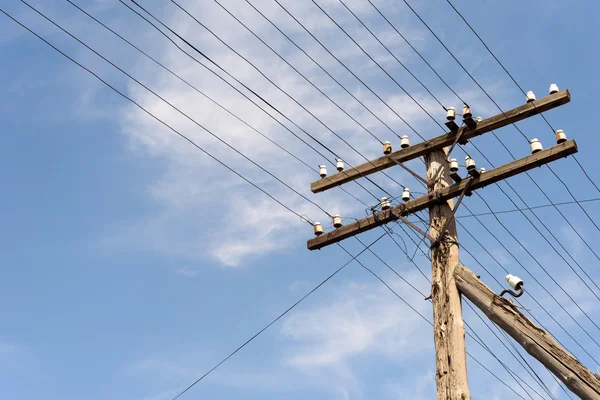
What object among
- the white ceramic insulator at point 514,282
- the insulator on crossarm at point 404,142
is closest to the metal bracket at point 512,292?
the white ceramic insulator at point 514,282

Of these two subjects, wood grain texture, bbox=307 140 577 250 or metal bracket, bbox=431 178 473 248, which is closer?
wood grain texture, bbox=307 140 577 250

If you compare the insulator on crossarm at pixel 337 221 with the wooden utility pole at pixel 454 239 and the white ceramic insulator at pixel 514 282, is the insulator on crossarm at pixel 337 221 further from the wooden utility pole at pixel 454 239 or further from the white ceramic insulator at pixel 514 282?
the white ceramic insulator at pixel 514 282

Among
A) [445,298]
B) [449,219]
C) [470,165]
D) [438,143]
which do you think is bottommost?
[445,298]

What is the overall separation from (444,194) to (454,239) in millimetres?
625

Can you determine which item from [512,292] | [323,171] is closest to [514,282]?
[512,292]

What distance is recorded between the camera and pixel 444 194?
37.3 ft

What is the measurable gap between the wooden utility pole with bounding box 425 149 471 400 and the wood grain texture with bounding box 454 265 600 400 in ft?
0.69

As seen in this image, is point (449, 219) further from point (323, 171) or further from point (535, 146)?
point (323, 171)

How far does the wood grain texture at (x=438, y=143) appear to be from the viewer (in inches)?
440

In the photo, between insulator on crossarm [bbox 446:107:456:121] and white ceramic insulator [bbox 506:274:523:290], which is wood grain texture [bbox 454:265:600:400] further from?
insulator on crossarm [bbox 446:107:456:121]

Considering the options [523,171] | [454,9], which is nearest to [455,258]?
[523,171]

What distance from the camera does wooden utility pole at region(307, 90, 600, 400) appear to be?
9.84 meters

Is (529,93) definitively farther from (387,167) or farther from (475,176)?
(387,167)

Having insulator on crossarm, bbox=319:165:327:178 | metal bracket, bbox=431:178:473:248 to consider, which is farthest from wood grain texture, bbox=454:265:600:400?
insulator on crossarm, bbox=319:165:327:178
